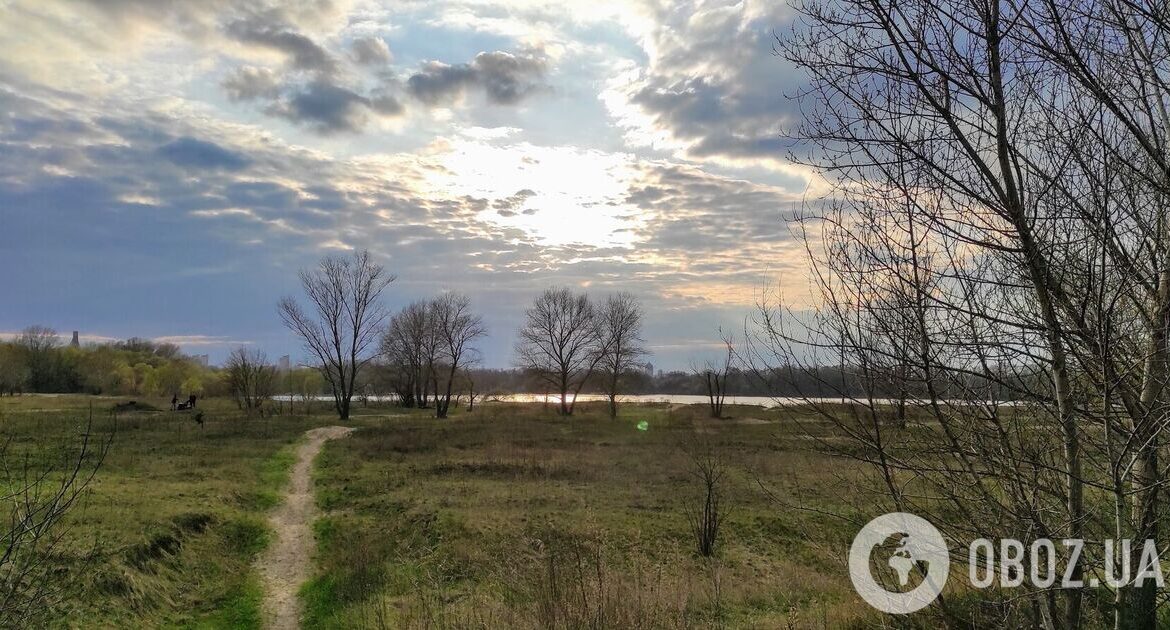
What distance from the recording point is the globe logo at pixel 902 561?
3.76 metres

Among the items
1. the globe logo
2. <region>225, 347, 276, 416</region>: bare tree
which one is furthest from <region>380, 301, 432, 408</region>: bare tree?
the globe logo

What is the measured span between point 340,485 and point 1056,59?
64.3 ft

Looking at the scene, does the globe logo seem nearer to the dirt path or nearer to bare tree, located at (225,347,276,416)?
the dirt path

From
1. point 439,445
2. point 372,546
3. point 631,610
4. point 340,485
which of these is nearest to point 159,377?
point 439,445

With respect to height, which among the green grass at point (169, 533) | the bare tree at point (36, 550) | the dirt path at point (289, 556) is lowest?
the dirt path at point (289, 556)

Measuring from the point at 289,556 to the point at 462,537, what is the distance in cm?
372

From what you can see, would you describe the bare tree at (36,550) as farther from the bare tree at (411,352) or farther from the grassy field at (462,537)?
the bare tree at (411,352)

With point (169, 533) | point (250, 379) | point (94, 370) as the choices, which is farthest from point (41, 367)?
point (169, 533)

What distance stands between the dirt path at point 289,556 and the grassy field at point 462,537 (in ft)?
0.91

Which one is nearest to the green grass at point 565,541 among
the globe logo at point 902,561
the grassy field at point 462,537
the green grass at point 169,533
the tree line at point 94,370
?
the grassy field at point 462,537

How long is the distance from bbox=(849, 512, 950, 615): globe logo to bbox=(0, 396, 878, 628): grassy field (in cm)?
25

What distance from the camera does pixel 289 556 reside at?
1276 centimetres

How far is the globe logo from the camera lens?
148 inches

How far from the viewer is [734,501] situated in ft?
59.5
